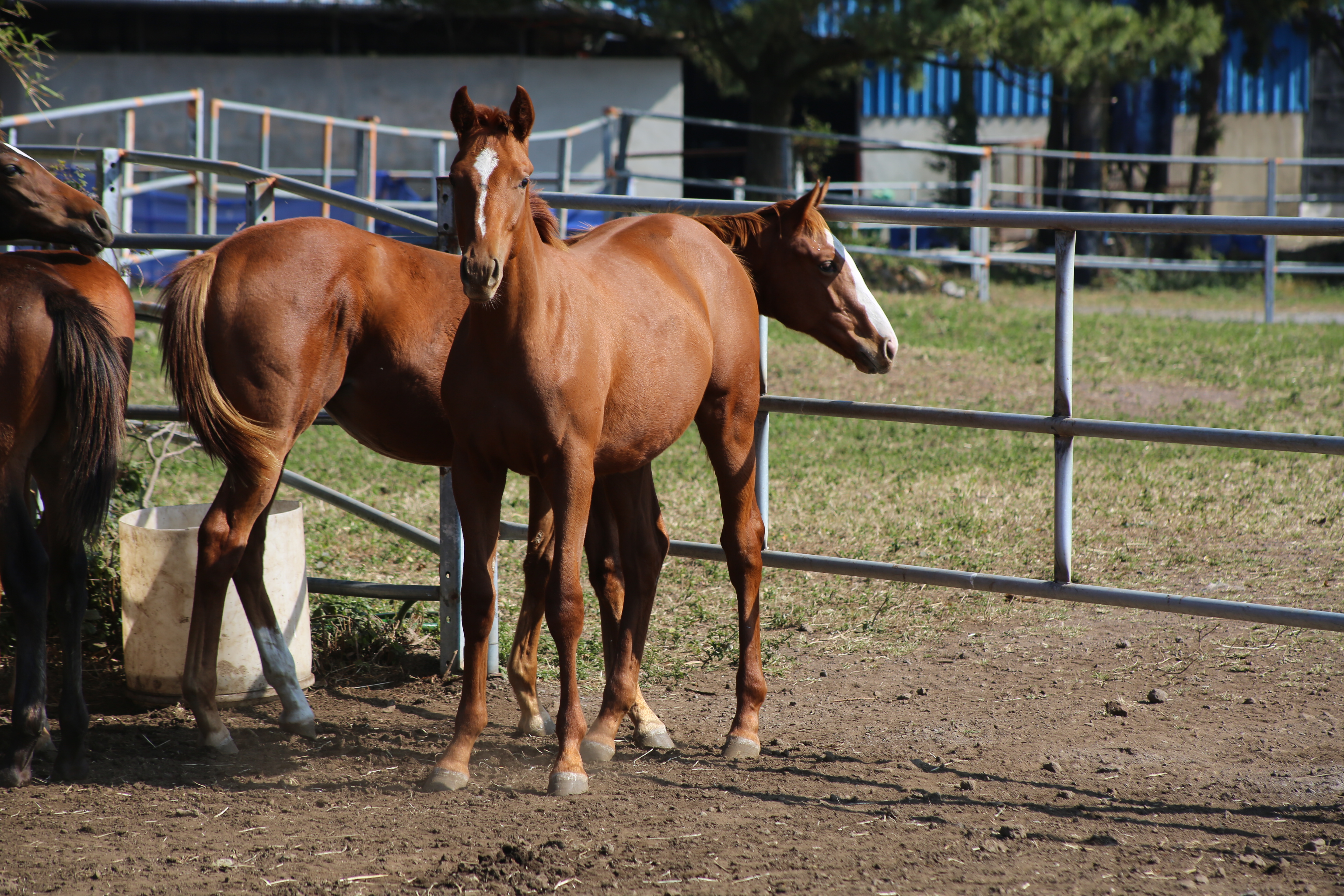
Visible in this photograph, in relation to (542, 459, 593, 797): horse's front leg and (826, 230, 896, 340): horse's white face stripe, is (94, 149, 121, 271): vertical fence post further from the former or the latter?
(826, 230, 896, 340): horse's white face stripe

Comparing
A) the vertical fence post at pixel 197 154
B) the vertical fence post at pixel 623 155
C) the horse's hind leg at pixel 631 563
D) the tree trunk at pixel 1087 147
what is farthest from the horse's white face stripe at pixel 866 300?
the tree trunk at pixel 1087 147

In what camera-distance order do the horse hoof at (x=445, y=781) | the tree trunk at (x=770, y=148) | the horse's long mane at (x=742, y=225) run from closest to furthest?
the horse hoof at (x=445, y=781), the horse's long mane at (x=742, y=225), the tree trunk at (x=770, y=148)

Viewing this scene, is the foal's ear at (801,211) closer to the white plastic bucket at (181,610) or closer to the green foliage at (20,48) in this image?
the white plastic bucket at (181,610)

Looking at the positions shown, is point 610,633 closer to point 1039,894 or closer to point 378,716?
point 378,716

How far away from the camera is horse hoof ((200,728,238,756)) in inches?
142

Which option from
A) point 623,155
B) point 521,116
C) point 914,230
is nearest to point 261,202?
point 521,116

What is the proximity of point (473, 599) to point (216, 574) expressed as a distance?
0.85 m

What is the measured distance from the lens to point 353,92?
56.6ft

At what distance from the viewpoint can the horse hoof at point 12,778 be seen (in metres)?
3.28

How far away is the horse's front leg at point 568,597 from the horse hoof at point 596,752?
0.44 feet

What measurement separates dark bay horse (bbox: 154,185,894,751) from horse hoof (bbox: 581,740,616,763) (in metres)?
0.22

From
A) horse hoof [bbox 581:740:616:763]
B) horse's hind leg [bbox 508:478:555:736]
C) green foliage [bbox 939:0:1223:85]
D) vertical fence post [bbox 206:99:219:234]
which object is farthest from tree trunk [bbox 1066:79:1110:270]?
horse hoof [bbox 581:740:616:763]

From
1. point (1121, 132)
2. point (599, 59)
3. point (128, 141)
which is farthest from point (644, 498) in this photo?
point (1121, 132)

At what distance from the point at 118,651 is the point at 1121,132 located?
804 inches
